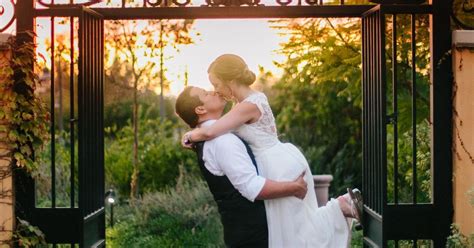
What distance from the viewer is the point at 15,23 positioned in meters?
5.77

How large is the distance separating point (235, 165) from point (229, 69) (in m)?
0.75

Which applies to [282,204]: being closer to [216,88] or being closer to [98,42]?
[216,88]

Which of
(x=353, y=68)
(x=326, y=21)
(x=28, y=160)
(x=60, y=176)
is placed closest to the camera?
(x=28, y=160)

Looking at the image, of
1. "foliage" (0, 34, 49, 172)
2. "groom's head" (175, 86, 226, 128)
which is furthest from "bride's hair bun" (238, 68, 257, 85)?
"foliage" (0, 34, 49, 172)

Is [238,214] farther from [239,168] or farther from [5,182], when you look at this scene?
[5,182]

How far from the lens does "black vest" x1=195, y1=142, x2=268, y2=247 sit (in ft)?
16.7

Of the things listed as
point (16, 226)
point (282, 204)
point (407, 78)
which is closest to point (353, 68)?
point (407, 78)

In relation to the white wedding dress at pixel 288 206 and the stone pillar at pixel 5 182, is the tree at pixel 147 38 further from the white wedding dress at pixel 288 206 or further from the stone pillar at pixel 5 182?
the white wedding dress at pixel 288 206

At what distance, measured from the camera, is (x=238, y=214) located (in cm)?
512

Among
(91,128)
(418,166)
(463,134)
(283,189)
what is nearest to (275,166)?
(283,189)

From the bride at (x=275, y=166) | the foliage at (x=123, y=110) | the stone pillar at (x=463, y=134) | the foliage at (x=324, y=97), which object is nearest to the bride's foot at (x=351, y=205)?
the bride at (x=275, y=166)

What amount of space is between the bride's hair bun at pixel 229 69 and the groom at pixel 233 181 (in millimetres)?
165

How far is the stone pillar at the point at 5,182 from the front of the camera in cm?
564

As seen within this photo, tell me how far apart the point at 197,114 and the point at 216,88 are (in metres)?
0.27
